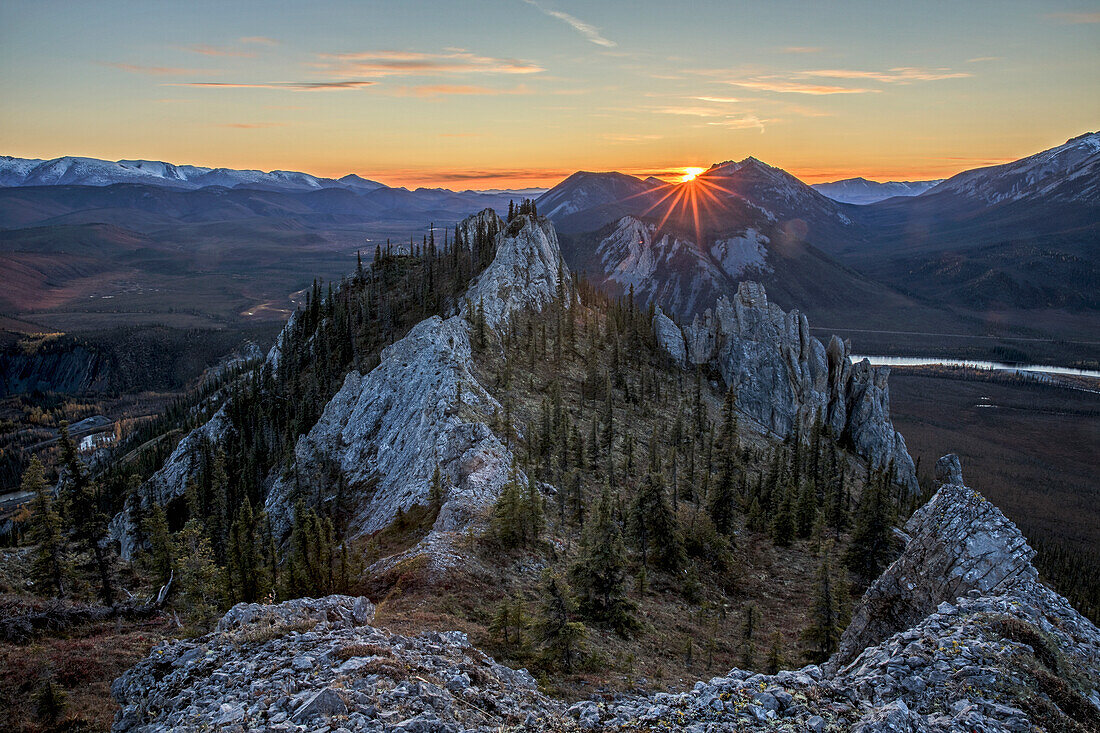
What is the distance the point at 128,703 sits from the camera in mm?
18031

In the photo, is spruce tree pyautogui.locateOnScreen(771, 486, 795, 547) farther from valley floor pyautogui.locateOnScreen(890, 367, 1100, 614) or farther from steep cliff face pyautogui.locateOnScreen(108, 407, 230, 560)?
steep cliff face pyautogui.locateOnScreen(108, 407, 230, 560)

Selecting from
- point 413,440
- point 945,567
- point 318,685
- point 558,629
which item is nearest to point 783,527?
point 945,567

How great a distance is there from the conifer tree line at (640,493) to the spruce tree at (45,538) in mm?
26828

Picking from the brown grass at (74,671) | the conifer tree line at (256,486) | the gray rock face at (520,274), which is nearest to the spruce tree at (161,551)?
the conifer tree line at (256,486)

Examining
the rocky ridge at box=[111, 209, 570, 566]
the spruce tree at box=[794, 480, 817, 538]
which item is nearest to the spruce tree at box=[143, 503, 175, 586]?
the rocky ridge at box=[111, 209, 570, 566]

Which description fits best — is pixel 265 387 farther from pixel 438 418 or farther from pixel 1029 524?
pixel 1029 524

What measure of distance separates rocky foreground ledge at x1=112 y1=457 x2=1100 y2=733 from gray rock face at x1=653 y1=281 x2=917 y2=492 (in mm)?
87303

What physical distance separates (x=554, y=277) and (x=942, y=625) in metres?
94.3

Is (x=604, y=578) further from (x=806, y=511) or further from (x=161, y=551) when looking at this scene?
(x=806, y=511)

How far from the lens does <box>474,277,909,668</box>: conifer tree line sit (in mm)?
29766

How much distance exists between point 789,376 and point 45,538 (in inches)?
4134

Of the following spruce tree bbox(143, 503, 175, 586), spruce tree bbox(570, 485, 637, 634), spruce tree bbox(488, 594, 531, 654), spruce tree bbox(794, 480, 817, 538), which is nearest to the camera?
spruce tree bbox(488, 594, 531, 654)

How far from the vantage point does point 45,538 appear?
35.7m

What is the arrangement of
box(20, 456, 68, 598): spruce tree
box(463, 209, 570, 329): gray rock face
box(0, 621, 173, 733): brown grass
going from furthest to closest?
box(463, 209, 570, 329): gray rock face → box(20, 456, 68, 598): spruce tree → box(0, 621, 173, 733): brown grass
